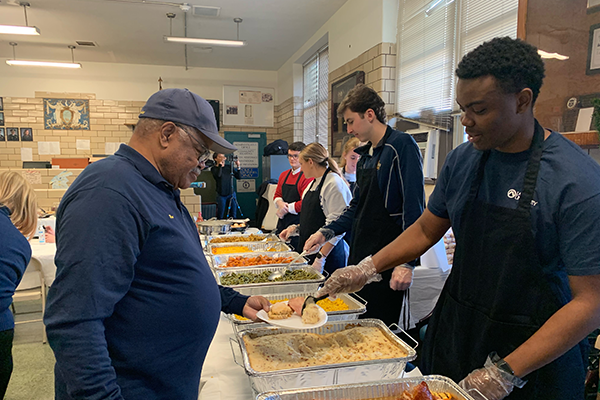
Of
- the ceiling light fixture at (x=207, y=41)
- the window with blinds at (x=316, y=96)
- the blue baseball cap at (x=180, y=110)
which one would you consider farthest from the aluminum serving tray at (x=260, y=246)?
the ceiling light fixture at (x=207, y=41)

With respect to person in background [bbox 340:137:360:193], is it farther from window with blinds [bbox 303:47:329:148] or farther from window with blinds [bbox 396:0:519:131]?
window with blinds [bbox 303:47:329:148]

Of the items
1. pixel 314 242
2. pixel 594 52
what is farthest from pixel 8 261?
pixel 594 52

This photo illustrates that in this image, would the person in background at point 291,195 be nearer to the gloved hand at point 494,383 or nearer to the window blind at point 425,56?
the window blind at point 425,56

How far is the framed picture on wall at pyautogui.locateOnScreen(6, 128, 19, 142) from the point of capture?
28.3ft

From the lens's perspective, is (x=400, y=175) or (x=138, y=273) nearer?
(x=138, y=273)

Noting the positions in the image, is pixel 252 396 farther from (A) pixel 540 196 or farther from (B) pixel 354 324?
(A) pixel 540 196

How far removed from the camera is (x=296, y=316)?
5.04 feet

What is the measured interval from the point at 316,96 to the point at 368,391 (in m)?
6.82

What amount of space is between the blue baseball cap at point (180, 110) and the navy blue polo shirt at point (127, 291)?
0.47ft

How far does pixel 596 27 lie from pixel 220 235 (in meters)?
3.35

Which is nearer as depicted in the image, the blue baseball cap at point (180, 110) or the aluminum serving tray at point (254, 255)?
the blue baseball cap at point (180, 110)

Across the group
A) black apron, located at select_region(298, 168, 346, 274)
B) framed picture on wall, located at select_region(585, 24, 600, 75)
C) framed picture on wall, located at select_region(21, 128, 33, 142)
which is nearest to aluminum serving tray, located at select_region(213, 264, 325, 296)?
black apron, located at select_region(298, 168, 346, 274)

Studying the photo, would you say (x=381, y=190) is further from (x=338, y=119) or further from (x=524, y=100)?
(x=338, y=119)

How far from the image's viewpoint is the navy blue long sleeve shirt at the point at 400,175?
2141mm
